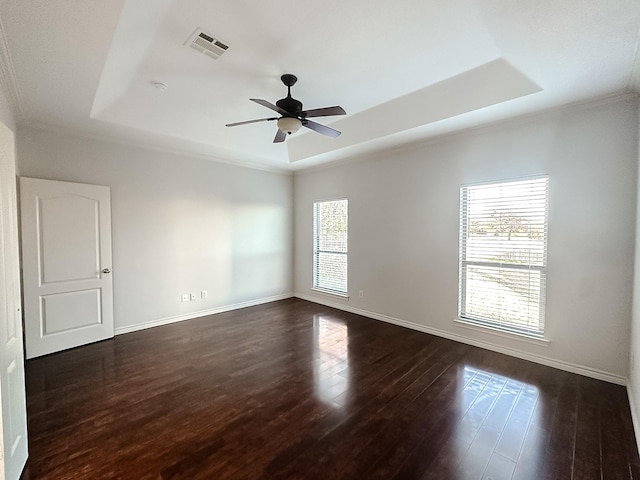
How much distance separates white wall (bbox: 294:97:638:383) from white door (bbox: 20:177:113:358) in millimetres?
3835

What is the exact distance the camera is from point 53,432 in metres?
2.11

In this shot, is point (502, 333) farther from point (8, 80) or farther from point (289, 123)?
point (8, 80)

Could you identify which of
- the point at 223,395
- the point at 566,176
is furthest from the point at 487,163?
the point at 223,395

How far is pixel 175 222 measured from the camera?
183 inches

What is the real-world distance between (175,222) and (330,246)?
2794 mm

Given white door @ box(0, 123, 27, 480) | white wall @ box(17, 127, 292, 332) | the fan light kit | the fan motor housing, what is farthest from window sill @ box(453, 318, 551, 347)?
white door @ box(0, 123, 27, 480)

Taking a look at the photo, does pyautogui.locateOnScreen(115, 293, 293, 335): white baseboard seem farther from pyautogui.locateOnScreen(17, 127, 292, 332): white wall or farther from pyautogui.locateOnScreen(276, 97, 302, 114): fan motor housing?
pyautogui.locateOnScreen(276, 97, 302, 114): fan motor housing

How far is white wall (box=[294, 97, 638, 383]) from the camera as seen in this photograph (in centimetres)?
280

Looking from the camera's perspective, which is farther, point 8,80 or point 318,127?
point 318,127

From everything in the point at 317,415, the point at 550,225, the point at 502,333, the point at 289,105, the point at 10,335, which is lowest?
the point at 317,415

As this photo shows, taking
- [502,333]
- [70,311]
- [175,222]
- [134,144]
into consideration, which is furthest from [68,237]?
[502,333]

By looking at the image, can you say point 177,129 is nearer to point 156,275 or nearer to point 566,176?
point 156,275

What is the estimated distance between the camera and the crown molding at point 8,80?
6.65 ft

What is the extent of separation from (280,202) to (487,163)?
3.87m
